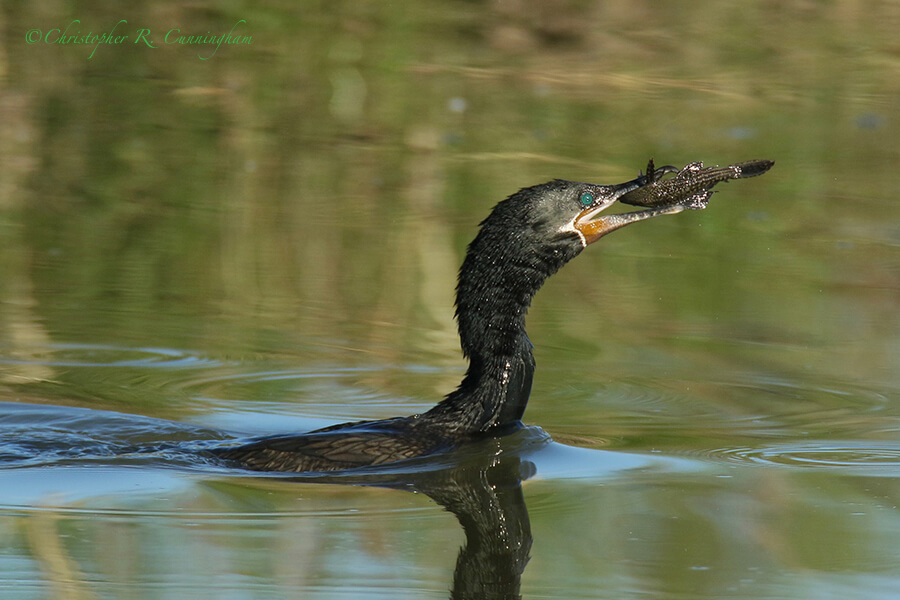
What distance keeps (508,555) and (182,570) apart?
99cm

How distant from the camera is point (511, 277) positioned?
19.2 feet

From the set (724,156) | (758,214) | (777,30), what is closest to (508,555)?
(758,214)

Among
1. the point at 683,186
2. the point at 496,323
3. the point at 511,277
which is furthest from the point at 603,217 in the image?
the point at 496,323

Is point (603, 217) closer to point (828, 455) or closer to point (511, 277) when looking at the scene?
point (511, 277)

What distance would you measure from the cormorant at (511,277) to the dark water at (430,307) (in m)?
0.22

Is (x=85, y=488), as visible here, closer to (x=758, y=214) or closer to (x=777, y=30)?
(x=758, y=214)

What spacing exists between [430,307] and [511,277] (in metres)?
1.98

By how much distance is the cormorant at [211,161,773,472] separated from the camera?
5.70 meters

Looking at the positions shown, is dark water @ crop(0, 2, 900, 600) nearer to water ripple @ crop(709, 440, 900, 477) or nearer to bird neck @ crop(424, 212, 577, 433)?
water ripple @ crop(709, 440, 900, 477)

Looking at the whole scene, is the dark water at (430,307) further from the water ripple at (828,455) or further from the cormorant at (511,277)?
the cormorant at (511,277)

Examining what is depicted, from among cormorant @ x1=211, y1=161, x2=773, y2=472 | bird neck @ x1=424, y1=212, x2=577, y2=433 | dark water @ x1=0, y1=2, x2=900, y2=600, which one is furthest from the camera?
bird neck @ x1=424, y1=212, x2=577, y2=433

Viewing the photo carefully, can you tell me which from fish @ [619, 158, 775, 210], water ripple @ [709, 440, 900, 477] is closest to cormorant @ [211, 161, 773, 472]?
fish @ [619, 158, 775, 210]

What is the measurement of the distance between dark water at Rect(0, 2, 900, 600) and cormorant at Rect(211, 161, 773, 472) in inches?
8.8

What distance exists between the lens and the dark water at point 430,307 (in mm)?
4363
